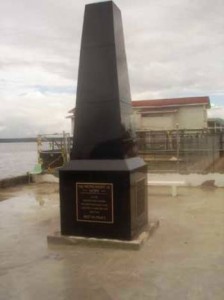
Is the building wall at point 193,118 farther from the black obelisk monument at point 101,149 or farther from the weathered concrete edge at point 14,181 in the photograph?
the black obelisk monument at point 101,149

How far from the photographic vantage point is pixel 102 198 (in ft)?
21.7

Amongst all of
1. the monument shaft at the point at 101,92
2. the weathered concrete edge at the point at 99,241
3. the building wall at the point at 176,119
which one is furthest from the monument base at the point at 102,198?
the building wall at the point at 176,119

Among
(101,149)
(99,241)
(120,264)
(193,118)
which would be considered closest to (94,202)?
(99,241)

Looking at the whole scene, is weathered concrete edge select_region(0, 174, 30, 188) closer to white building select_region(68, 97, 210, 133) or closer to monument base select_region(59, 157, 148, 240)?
monument base select_region(59, 157, 148, 240)

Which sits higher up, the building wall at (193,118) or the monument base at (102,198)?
the building wall at (193,118)

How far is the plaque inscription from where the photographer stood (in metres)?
6.56

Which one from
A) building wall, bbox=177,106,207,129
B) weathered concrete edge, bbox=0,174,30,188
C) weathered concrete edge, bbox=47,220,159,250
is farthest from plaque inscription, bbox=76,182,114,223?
building wall, bbox=177,106,207,129

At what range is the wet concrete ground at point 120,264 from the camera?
4637mm

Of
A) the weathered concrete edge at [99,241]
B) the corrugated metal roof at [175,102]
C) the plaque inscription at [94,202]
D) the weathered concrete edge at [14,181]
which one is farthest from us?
the corrugated metal roof at [175,102]

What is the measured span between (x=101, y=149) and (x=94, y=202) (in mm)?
906

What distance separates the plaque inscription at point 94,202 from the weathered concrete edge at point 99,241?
1.09ft

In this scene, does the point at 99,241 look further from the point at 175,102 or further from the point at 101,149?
the point at 175,102

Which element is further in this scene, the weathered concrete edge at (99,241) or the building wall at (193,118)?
the building wall at (193,118)

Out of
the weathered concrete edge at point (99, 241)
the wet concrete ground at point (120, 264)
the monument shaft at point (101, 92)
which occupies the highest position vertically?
the monument shaft at point (101, 92)
